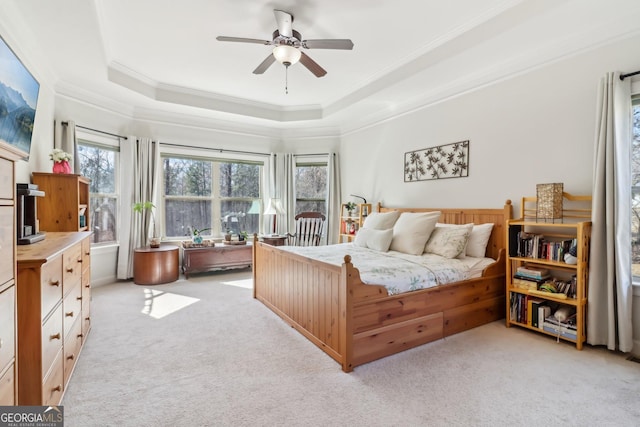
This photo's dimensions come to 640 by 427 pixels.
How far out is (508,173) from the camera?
10.7ft

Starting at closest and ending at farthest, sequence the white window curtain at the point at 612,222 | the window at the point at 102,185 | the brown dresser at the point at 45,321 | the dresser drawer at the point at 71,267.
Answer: the brown dresser at the point at 45,321
the dresser drawer at the point at 71,267
the white window curtain at the point at 612,222
the window at the point at 102,185

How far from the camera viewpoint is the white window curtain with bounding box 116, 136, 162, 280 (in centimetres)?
459

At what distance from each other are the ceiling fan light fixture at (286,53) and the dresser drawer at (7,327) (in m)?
2.42

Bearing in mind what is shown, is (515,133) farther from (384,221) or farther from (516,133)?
(384,221)

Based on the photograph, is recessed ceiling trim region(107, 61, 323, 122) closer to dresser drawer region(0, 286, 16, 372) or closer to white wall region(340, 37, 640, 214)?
white wall region(340, 37, 640, 214)

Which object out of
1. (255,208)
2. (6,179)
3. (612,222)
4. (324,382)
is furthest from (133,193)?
(612,222)

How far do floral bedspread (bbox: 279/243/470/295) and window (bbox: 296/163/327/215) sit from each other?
105 inches

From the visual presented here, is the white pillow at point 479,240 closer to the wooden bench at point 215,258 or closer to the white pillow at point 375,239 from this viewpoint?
the white pillow at point 375,239

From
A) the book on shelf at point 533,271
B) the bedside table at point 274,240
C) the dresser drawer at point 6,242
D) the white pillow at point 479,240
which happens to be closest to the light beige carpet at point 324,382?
the book on shelf at point 533,271

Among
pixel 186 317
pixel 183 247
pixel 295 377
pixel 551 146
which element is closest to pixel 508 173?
pixel 551 146

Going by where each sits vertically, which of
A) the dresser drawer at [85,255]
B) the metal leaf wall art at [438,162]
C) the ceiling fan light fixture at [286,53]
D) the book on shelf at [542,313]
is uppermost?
the ceiling fan light fixture at [286,53]

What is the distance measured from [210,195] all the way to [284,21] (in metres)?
3.59

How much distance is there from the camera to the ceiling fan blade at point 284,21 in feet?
8.61

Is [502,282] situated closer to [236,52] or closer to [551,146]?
[551,146]
